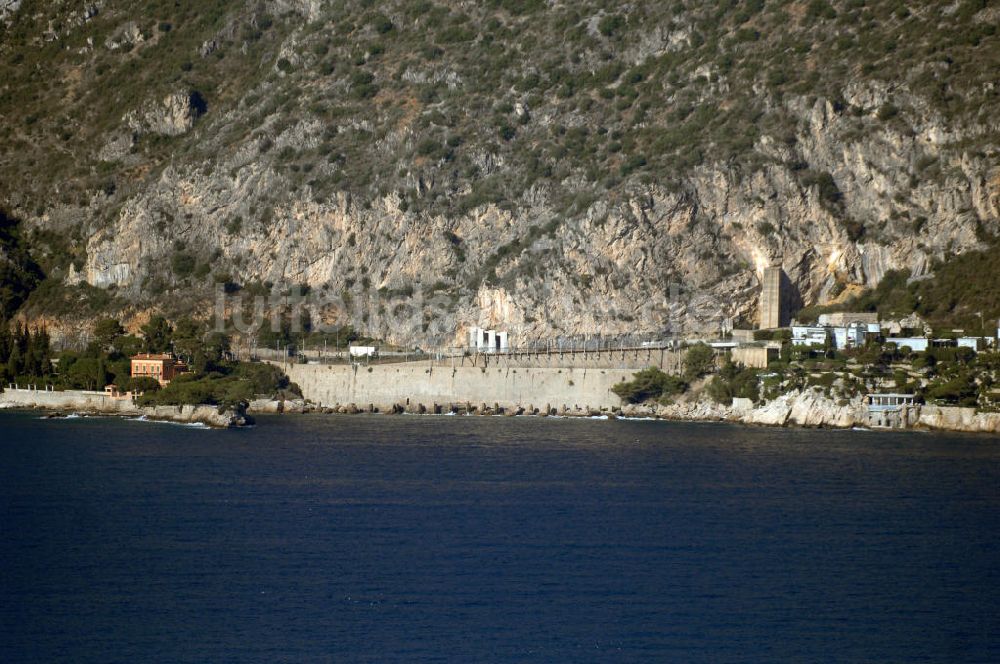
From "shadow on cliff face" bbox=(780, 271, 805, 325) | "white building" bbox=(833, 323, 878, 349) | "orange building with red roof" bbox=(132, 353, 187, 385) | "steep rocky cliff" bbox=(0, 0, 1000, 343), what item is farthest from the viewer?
"steep rocky cliff" bbox=(0, 0, 1000, 343)

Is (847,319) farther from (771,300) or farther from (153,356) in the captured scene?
(153,356)

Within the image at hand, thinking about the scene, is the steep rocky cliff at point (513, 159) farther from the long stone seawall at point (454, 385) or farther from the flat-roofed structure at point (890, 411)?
the flat-roofed structure at point (890, 411)

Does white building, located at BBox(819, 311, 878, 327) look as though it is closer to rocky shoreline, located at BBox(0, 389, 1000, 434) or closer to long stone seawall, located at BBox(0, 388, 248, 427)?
rocky shoreline, located at BBox(0, 389, 1000, 434)

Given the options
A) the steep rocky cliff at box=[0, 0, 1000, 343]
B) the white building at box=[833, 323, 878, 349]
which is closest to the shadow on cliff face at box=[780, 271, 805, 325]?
the steep rocky cliff at box=[0, 0, 1000, 343]

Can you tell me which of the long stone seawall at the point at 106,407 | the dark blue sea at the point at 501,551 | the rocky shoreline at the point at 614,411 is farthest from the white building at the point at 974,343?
the long stone seawall at the point at 106,407

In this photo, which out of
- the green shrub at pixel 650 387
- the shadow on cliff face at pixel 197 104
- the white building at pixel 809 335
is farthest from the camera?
the shadow on cliff face at pixel 197 104
